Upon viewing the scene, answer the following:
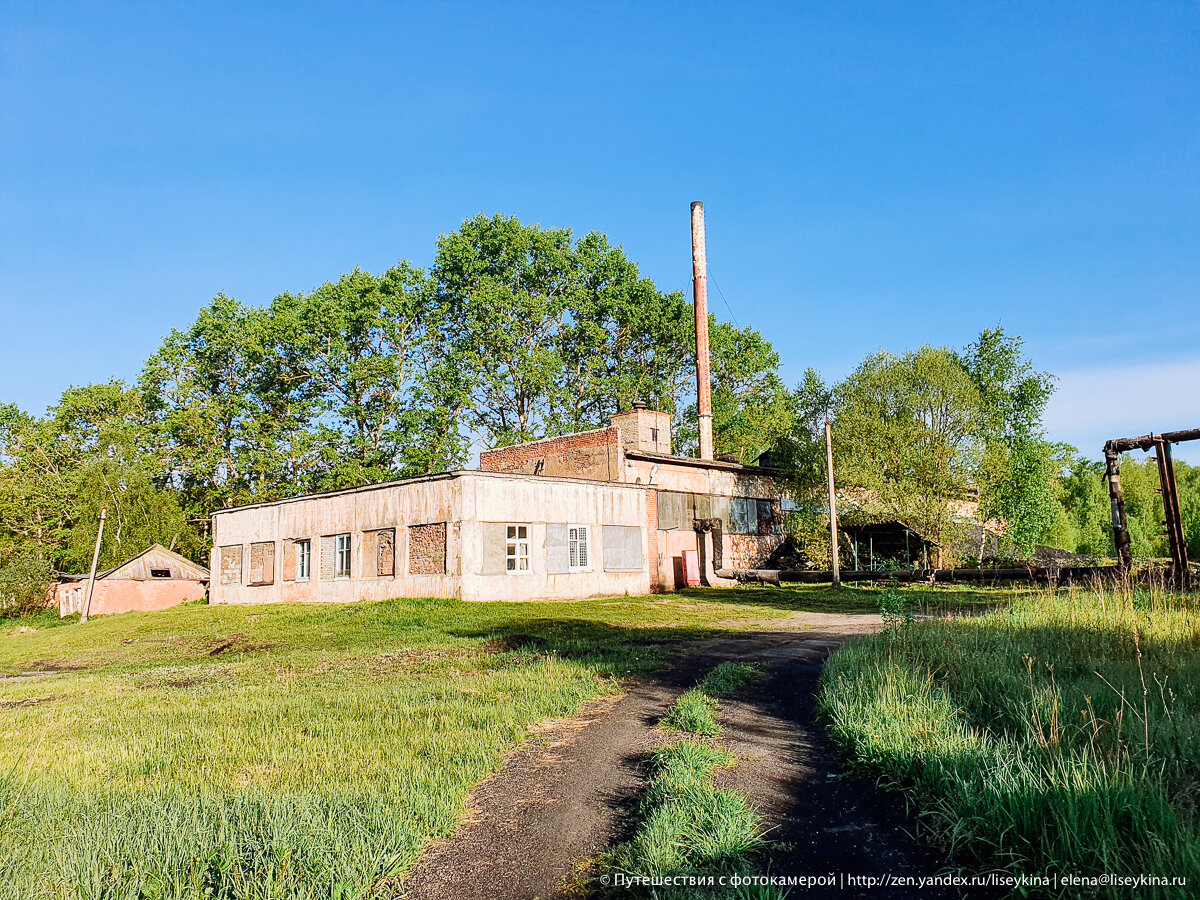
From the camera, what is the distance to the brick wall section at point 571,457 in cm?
3041

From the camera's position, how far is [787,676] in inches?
392

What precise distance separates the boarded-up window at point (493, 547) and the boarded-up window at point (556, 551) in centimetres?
188

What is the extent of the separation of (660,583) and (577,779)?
78.1ft

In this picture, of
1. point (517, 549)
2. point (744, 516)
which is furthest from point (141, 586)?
point (744, 516)

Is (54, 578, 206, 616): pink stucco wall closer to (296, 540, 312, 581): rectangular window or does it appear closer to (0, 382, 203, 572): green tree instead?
(0, 382, 203, 572): green tree

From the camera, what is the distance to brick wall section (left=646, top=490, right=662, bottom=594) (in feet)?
95.9

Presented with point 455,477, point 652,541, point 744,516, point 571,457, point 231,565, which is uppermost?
point 571,457

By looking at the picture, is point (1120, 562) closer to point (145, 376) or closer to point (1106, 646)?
point (1106, 646)

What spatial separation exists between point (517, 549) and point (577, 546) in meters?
2.55

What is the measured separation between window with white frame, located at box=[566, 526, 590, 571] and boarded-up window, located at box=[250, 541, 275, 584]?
1217cm

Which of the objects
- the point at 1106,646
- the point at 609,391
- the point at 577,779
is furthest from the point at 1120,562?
the point at 609,391

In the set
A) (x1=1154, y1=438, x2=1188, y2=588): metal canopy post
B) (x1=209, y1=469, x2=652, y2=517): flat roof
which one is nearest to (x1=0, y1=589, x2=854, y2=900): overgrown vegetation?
(x1=209, y1=469, x2=652, y2=517): flat roof

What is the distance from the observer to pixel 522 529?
25.2 m

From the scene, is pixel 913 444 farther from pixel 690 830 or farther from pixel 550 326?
pixel 690 830
